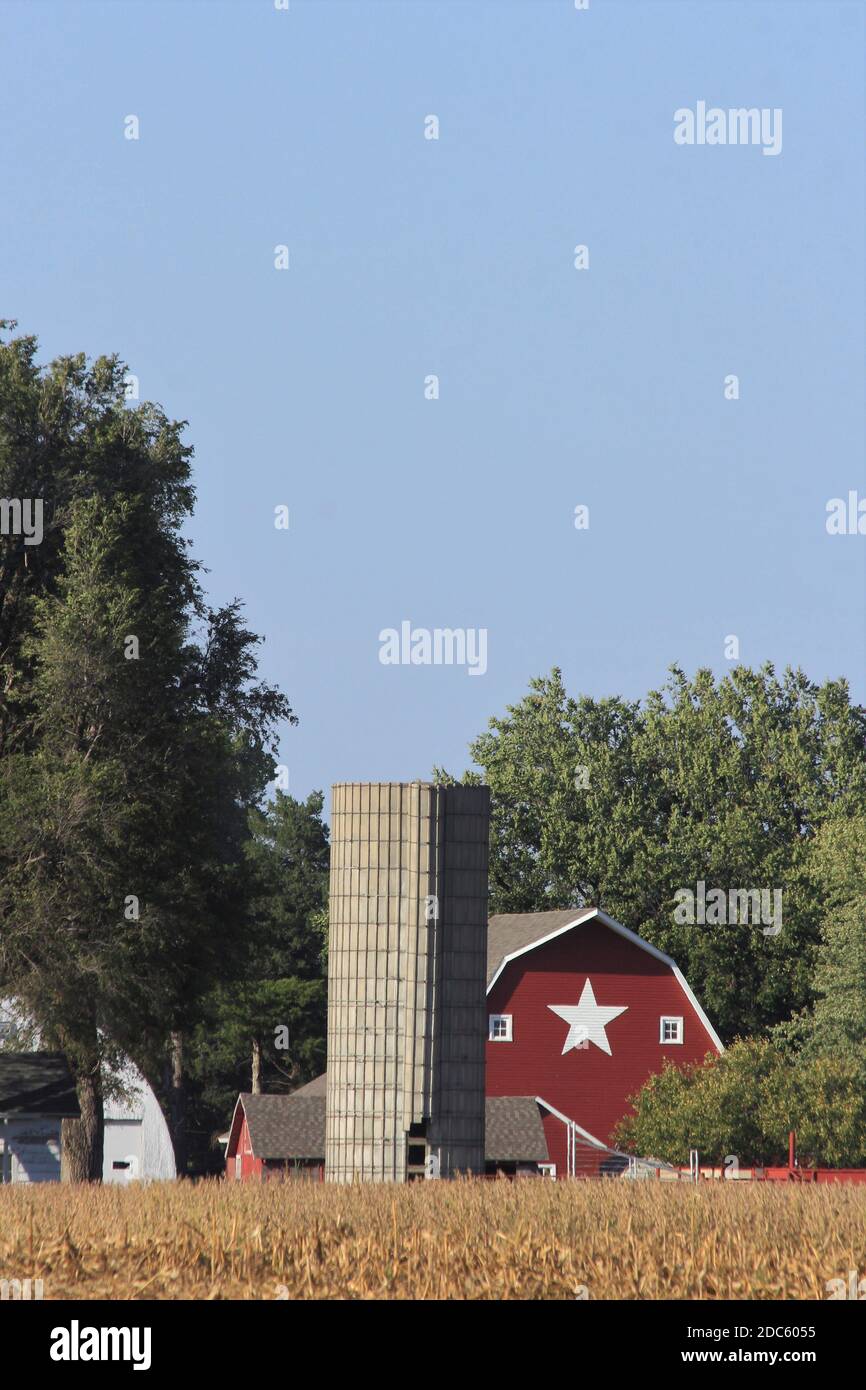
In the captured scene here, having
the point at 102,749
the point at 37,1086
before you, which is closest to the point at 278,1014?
the point at 37,1086

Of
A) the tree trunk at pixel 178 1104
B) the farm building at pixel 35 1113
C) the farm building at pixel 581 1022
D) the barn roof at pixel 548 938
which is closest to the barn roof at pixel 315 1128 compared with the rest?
the farm building at pixel 581 1022

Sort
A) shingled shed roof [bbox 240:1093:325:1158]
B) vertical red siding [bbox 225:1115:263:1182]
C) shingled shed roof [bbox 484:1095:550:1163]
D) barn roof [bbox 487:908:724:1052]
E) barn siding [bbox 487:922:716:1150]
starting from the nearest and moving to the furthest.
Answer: shingled shed roof [bbox 484:1095:550:1163], shingled shed roof [bbox 240:1093:325:1158], vertical red siding [bbox 225:1115:263:1182], barn siding [bbox 487:922:716:1150], barn roof [bbox 487:908:724:1052]

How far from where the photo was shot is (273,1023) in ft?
295

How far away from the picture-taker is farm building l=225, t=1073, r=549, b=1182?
54.4m

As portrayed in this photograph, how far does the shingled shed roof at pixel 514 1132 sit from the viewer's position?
53906mm

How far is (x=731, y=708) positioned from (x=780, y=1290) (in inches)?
2460

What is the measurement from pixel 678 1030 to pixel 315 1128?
1322cm

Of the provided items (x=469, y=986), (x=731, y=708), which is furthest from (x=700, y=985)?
(x=469, y=986)

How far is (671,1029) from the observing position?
209 feet

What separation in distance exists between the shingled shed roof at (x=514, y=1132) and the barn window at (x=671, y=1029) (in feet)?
21.8

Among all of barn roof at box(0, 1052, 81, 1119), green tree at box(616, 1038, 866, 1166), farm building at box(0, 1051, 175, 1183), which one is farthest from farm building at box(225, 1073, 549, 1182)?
barn roof at box(0, 1052, 81, 1119)

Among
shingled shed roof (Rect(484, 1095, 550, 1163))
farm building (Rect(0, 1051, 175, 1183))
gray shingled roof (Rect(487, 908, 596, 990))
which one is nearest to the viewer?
farm building (Rect(0, 1051, 175, 1183))

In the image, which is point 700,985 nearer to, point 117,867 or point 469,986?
point 117,867

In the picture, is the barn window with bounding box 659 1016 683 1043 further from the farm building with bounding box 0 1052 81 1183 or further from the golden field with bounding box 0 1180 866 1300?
the golden field with bounding box 0 1180 866 1300
